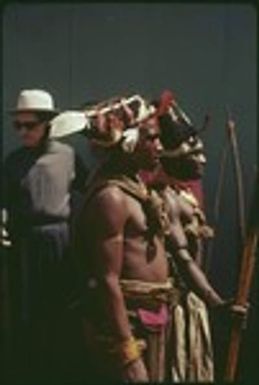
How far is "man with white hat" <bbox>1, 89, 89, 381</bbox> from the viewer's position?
6.41m

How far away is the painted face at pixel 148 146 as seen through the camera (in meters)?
5.65

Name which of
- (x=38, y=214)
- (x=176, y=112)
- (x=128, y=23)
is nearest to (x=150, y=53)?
(x=128, y=23)

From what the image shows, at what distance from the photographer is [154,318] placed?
5.66 meters

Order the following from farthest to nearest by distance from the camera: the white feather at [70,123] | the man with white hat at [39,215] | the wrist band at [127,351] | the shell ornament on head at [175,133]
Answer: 1. the man with white hat at [39,215]
2. the shell ornament on head at [175,133]
3. the white feather at [70,123]
4. the wrist band at [127,351]

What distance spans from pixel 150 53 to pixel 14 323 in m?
1.61

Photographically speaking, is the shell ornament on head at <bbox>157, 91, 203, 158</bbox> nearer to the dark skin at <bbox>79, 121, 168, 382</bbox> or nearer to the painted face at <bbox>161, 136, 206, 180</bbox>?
the painted face at <bbox>161, 136, 206, 180</bbox>

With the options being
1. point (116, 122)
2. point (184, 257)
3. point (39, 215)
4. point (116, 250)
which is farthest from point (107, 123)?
point (39, 215)

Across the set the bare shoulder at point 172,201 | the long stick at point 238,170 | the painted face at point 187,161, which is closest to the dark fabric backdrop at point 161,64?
the long stick at point 238,170

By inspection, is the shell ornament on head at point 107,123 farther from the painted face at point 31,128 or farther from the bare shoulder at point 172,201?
the painted face at point 31,128

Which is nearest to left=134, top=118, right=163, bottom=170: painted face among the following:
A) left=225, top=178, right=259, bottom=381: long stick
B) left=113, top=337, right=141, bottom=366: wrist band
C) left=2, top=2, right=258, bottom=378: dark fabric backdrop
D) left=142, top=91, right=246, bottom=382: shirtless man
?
left=142, top=91, right=246, bottom=382: shirtless man

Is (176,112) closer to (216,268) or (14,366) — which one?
(216,268)

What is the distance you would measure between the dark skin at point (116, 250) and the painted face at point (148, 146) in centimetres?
20

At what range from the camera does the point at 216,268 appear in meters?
7.07

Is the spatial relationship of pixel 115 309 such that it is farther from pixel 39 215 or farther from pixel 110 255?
pixel 39 215
